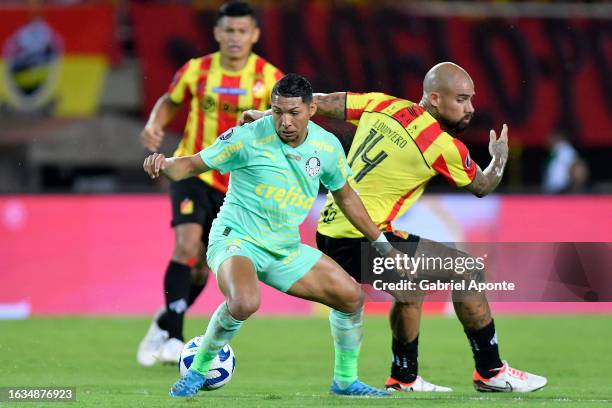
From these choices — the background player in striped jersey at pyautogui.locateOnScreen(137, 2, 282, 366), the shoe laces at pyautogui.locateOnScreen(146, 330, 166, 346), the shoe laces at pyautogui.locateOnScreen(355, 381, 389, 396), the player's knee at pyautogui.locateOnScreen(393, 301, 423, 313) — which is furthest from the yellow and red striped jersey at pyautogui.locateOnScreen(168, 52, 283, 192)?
the shoe laces at pyautogui.locateOnScreen(355, 381, 389, 396)

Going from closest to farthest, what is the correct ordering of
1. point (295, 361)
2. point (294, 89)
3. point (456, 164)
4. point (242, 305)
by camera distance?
point (242, 305) → point (294, 89) → point (456, 164) → point (295, 361)

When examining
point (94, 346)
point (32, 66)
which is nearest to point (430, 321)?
point (94, 346)

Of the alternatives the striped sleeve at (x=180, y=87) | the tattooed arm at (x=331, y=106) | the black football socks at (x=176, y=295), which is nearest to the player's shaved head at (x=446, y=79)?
the tattooed arm at (x=331, y=106)

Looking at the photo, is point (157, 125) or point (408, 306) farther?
point (157, 125)

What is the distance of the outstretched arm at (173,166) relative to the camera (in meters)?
6.48

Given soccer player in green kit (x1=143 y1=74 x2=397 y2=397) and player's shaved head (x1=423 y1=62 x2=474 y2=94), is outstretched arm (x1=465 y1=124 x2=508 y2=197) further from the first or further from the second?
soccer player in green kit (x1=143 y1=74 x2=397 y2=397)

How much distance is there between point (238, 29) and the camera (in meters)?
9.05

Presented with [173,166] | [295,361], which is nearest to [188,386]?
[173,166]

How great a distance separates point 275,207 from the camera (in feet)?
22.0

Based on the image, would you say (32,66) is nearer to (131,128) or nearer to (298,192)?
(131,128)

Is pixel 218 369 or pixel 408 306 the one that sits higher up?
pixel 408 306

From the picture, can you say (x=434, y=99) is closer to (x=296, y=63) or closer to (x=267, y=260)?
(x=267, y=260)

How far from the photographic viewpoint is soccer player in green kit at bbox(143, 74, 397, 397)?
21.6 feet

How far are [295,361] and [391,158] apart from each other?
257 centimetres
